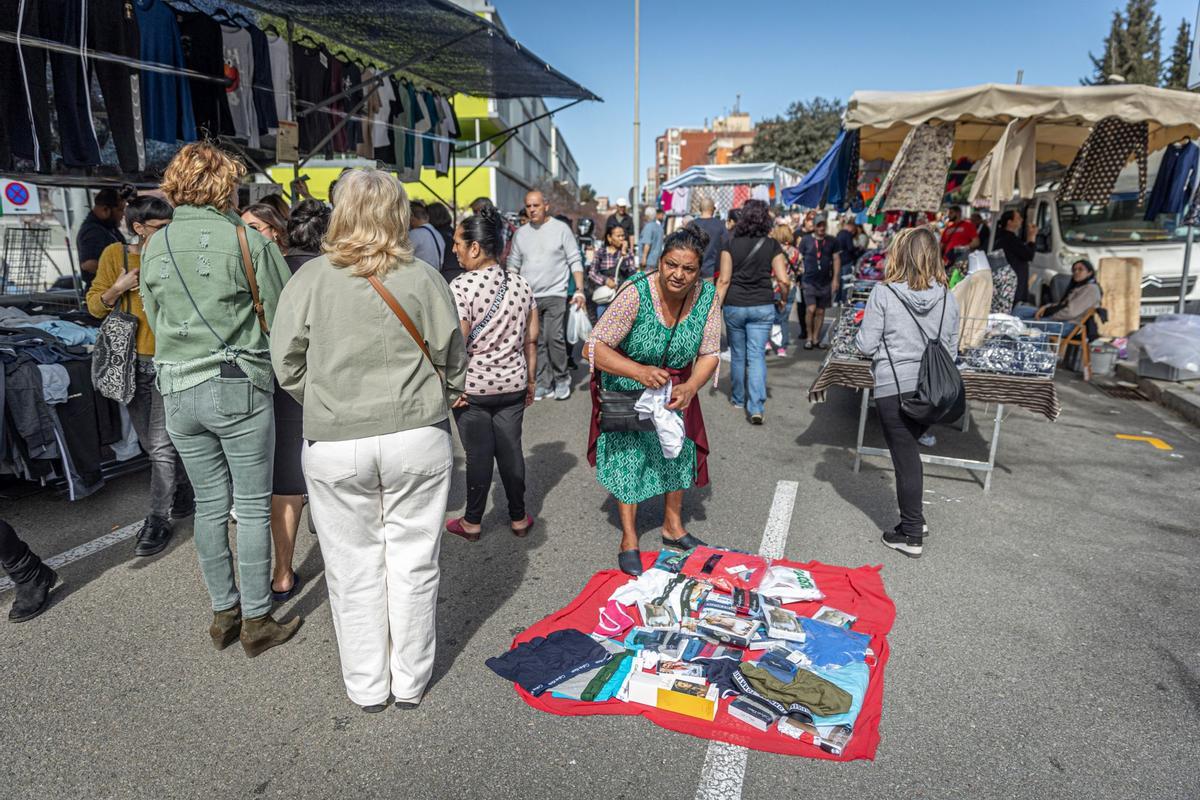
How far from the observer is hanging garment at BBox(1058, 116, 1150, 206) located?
7.73m

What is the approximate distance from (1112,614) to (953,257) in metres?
7.56

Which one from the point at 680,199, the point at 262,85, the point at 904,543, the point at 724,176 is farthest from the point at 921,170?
the point at 680,199

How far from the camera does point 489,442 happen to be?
4141mm

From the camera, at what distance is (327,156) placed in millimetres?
8984

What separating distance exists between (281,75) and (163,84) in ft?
4.31

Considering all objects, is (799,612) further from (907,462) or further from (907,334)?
(907,334)

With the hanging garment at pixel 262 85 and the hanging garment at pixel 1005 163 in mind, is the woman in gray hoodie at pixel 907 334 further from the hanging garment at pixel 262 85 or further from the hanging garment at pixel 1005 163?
the hanging garment at pixel 262 85

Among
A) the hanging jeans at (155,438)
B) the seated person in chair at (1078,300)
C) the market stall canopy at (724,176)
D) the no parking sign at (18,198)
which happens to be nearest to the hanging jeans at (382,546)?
the hanging jeans at (155,438)

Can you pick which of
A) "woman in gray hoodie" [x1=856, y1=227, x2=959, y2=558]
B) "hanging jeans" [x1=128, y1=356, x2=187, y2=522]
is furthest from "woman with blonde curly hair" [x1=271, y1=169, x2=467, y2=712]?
"woman in gray hoodie" [x1=856, y1=227, x2=959, y2=558]

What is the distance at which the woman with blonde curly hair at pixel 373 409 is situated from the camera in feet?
7.98

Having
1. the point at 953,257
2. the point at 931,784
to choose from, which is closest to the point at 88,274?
the point at 931,784

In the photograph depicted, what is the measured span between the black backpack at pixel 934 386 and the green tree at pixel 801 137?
121 ft

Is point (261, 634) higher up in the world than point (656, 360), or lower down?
lower down

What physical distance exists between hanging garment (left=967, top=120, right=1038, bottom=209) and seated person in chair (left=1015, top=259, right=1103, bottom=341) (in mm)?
2648
